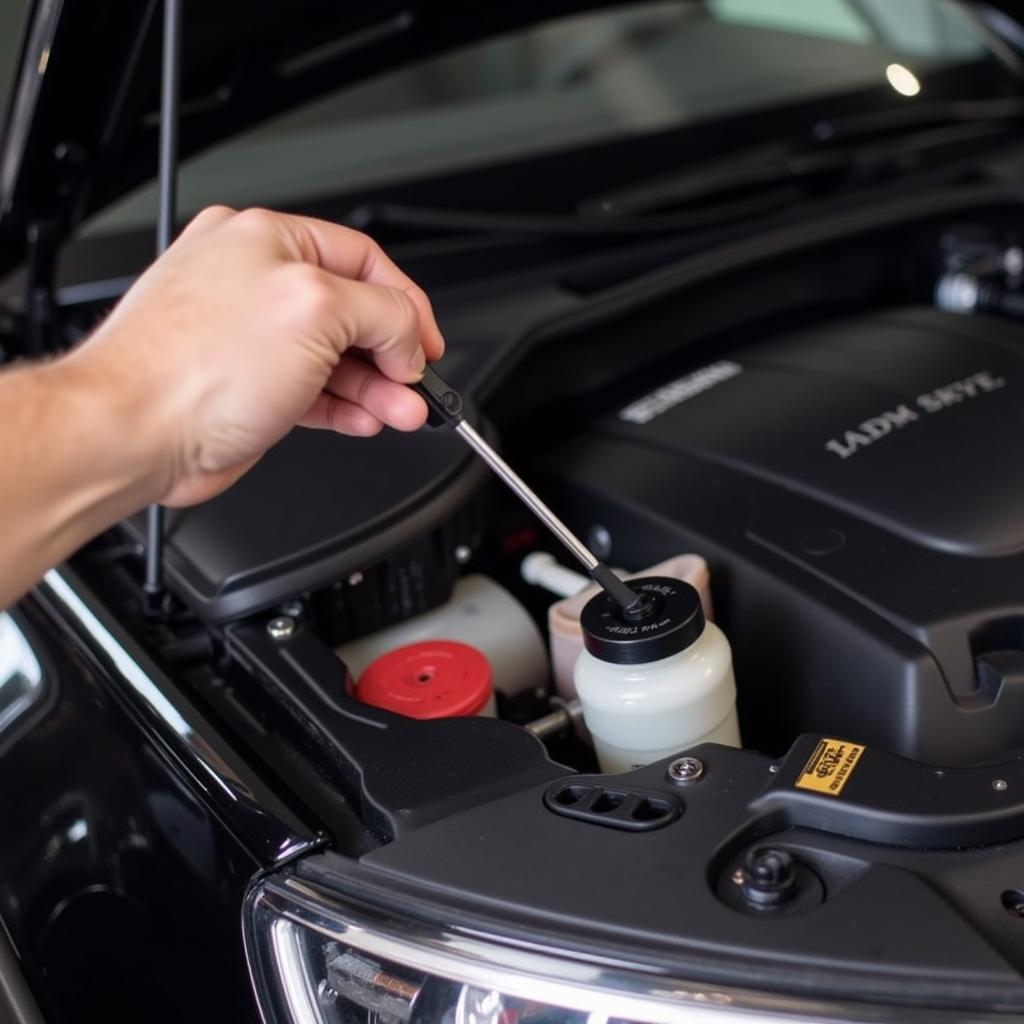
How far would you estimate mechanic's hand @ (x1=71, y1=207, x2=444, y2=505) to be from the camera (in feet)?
2.51

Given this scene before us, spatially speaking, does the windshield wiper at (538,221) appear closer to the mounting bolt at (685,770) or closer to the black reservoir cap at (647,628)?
the black reservoir cap at (647,628)

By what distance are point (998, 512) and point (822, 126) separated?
34.8 inches

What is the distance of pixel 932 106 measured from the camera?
6.28ft

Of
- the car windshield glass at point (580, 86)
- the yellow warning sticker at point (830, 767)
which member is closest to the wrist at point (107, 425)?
the yellow warning sticker at point (830, 767)

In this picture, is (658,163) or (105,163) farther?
(658,163)

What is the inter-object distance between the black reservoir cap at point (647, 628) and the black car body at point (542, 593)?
76 millimetres

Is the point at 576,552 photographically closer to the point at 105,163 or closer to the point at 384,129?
the point at 105,163

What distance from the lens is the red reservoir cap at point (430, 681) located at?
1.03m

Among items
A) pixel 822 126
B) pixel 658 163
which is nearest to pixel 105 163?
pixel 658 163

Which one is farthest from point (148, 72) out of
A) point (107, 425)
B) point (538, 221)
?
point (107, 425)

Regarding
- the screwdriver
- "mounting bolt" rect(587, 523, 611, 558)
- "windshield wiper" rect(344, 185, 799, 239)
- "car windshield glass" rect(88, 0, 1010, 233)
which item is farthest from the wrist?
"car windshield glass" rect(88, 0, 1010, 233)

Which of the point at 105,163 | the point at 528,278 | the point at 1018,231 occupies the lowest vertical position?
the point at 1018,231

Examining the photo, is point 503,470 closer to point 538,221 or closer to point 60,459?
point 60,459

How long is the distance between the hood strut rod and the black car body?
2 cm
